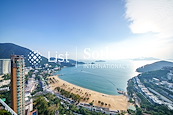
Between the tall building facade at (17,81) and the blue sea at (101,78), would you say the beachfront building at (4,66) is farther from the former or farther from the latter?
the tall building facade at (17,81)

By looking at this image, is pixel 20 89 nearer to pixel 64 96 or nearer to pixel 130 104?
pixel 64 96

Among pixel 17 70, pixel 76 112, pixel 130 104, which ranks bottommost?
pixel 130 104

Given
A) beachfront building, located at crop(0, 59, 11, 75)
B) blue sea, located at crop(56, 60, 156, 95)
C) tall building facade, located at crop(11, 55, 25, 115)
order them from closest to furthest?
tall building facade, located at crop(11, 55, 25, 115), blue sea, located at crop(56, 60, 156, 95), beachfront building, located at crop(0, 59, 11, 75)

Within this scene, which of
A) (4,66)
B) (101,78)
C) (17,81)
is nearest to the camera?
(17,81)

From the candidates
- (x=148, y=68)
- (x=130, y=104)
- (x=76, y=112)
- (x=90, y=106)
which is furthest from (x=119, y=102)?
(x=148, y=68)

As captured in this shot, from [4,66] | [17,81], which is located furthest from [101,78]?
[4,66]

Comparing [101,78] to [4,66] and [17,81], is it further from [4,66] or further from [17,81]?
[4,66]

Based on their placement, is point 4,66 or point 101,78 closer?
point 4,66

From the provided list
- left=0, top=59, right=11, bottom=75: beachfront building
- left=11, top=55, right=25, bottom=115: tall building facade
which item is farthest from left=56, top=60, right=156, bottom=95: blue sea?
left=0, top=59, right=11, bottom=75: beachfront building

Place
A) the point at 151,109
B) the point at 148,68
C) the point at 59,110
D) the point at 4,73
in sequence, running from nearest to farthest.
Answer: the point at 59,110
the point at 151,109
the point at 4,73
the point at 148,68

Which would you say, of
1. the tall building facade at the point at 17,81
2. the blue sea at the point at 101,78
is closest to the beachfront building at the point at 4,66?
the blue sea at the point at 101,78

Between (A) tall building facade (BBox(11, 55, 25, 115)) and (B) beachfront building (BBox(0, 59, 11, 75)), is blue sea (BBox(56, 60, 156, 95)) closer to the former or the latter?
(A) tall building facade (BBox(11, 55, 25, 115))
